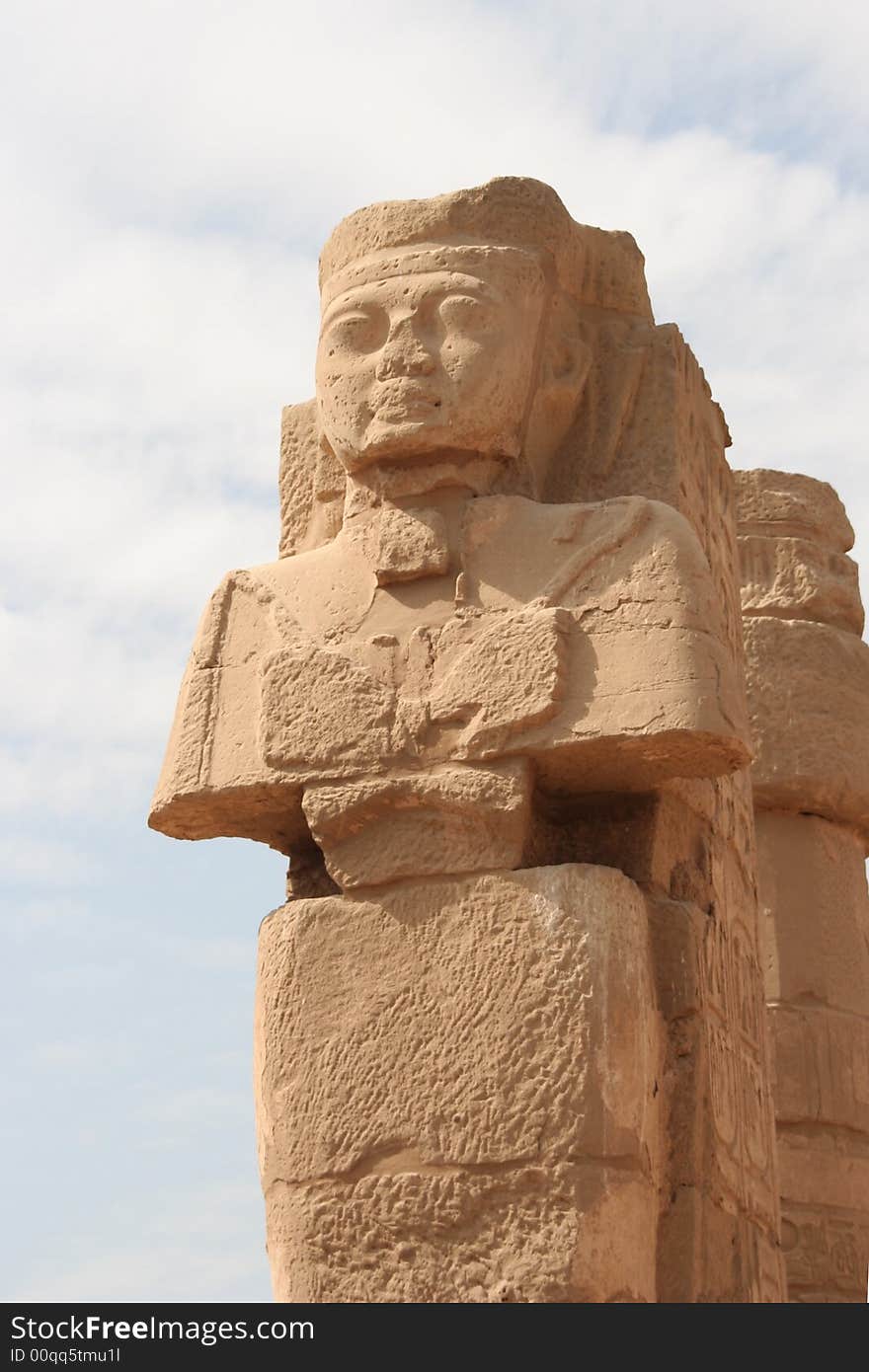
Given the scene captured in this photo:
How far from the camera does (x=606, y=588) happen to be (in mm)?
4965

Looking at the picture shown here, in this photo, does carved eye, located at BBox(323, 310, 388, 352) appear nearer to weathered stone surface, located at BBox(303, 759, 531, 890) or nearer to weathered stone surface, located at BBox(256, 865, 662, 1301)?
weathered stone surface, located at BBox(303, 759, 531, 890)

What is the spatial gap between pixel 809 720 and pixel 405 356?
2916 mm

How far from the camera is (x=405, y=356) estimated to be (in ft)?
16.9

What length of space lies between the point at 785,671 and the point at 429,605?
2.87 metres

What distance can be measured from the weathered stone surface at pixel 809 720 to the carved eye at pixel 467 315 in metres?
2.69

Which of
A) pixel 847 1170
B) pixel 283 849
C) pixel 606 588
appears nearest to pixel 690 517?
pixel 606 588

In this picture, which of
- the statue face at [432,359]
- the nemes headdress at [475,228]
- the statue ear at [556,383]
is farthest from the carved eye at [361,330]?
the statue ear at [556,383]

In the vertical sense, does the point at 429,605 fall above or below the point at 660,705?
above

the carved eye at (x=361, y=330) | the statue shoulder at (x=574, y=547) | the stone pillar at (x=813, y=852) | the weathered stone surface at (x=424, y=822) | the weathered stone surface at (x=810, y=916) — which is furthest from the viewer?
the weathered stone surface at (x=810, y=916)

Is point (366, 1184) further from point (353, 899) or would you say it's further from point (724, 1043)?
point (724, 1043)

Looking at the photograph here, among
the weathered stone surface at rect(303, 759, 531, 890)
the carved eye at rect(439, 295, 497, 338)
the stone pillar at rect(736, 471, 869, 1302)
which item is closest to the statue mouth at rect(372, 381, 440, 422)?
the carved eye at rect(439, 295, 497, 338)

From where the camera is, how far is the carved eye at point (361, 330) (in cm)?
524

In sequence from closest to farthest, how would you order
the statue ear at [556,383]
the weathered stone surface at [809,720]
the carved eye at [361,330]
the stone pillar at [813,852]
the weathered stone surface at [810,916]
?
1. the carved eye at [361,330]
2. the statue ear at [556,383]
3. the stone pillar at [813,852]
4. the weathered stone surface at [810,916]
5. the weathered stone surface at [809,720]

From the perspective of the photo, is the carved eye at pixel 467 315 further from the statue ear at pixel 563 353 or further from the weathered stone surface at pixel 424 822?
the weathered stone surface at pixel 424 822
